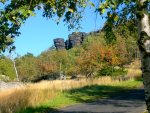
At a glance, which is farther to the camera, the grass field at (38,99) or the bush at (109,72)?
the bush at (109,72)

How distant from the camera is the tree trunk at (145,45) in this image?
27.7 ft

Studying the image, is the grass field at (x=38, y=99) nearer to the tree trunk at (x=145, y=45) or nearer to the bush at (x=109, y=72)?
the tree trunk at (x=145, y=45)

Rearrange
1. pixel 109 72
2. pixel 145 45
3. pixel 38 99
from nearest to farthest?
1. pixel 145 45
2. pixel 38 99
3. pixel 109 72

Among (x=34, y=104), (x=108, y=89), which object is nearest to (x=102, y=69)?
(x=108, y=89)

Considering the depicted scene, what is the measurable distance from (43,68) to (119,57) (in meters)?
38.5

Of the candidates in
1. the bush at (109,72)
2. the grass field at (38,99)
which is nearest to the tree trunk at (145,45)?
the grass field at (38,99)

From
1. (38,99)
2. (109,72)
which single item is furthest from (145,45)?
(109,72)

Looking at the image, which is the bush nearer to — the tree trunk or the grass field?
the grass field

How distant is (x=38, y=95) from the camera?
25.1 meters

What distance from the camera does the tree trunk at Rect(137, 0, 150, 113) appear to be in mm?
8438

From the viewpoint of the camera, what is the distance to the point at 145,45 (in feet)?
28.0

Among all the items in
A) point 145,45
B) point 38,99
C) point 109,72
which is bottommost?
point 38,99

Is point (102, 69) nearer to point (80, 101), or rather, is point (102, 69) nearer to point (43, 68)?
point (80, 101)

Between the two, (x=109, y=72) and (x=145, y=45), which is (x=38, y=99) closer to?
(x=145, y=45)
